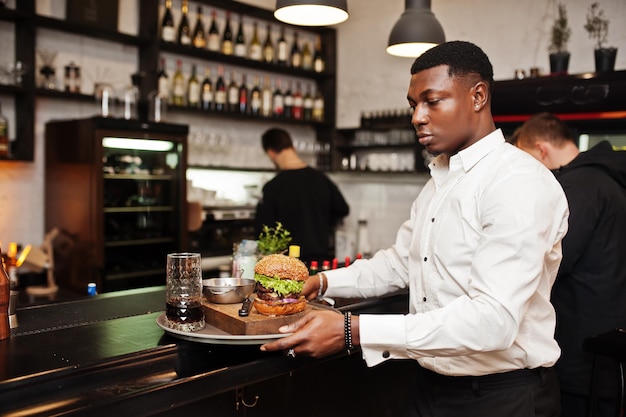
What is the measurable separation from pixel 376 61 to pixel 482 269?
490cm

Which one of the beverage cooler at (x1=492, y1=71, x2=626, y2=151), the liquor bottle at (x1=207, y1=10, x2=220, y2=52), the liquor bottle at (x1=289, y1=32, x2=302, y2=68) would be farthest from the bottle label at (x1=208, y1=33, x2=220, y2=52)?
the beverage cooler at (x1=492, y1=71, x2=626, y2=151)

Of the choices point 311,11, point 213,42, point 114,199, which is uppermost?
point 213,42

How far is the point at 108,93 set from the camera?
4160 mm

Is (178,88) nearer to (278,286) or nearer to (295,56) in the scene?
(295,56)

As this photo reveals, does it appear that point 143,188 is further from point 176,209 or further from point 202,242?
point 202,242

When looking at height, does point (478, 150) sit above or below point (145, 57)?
below

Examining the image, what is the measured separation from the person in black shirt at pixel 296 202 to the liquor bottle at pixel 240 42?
1595mm

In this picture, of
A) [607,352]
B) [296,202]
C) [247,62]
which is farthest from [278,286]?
[247,62]

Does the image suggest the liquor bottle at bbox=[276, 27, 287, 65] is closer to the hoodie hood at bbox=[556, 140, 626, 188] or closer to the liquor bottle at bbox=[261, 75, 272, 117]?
the liquor bottle at bbox=[261, 75, 272, 117]

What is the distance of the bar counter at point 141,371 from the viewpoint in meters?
1.30

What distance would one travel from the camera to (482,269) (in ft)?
4.47

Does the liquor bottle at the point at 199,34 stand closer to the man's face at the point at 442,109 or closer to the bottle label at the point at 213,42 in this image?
the bottle label at the point at 213,42

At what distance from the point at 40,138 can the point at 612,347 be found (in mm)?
3925

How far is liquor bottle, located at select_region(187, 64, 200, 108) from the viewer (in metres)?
5.01
